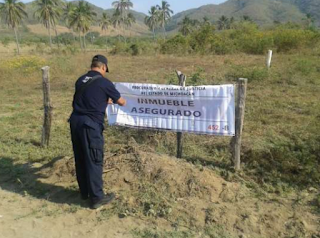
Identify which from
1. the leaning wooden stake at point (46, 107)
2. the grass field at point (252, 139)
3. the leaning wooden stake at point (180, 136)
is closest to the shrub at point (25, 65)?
the grass field at point (252, 139)

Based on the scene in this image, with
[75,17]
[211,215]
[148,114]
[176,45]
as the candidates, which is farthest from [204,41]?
[75,17]

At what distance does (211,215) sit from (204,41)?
24046 millimetres

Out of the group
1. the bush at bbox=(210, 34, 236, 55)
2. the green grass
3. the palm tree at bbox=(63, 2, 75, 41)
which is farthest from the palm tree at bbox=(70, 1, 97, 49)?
the green grass

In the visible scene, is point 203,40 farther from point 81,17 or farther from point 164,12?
point 164,12

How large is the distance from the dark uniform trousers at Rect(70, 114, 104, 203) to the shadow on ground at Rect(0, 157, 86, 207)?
0.37m

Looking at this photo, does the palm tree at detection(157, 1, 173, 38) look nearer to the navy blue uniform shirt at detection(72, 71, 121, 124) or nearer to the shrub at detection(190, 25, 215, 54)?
the shrub at detection(190, 25, 215, 54)

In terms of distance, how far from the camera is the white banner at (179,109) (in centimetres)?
443

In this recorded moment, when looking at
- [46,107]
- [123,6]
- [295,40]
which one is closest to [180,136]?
[46,107]

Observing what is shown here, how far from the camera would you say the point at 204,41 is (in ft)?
85.7

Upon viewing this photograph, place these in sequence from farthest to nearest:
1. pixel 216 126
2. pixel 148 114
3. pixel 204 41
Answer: pixel 204 41 → pixel 148 114 → pixel 216 126

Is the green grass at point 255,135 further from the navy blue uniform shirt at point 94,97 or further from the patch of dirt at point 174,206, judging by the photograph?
the navy blue uniform shirt at point 94,97

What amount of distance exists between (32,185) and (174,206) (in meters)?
2.14

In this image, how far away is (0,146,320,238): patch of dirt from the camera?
3.34m

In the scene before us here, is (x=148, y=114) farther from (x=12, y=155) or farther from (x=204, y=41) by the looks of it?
(x=204, y=41)
